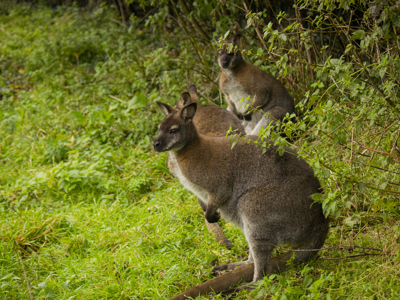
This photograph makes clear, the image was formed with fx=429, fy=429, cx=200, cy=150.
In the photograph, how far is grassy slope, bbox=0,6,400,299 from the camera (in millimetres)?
3861

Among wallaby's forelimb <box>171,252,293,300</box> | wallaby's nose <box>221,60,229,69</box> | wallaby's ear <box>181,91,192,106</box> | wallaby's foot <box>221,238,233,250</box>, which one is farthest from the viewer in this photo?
wallaby's nose <box>221,60,229,69</box>

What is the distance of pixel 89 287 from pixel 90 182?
7.21ft

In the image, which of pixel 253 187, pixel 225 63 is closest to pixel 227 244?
pixel 253 187

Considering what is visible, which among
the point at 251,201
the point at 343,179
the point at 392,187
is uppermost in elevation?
the point at 343,179

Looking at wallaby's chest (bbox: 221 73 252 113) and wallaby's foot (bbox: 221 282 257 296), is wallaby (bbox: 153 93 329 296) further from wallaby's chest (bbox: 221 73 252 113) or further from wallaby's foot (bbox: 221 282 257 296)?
wallaby's chest (bbox: 221 73 252 113)


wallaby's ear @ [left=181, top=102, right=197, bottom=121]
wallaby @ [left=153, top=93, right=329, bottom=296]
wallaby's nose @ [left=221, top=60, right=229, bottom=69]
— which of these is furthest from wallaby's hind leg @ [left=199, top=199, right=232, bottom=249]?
wallaby's nose @ [left=221, top=60, right=229, bottom=69]

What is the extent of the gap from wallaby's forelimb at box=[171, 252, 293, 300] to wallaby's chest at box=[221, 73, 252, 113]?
9.65 feet

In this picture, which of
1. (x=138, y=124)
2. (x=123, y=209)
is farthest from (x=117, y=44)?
(x=123, y=209)

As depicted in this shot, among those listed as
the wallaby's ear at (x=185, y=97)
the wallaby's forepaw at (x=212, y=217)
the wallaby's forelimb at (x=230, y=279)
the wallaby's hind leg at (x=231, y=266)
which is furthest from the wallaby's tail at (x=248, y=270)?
the wallaby's ear at (x=185, y=97)

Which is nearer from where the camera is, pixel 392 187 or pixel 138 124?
pixel 392 187

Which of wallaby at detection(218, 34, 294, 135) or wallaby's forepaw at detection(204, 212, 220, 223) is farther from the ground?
wallaby's forepaw at detection(204, 212, 220, 223)

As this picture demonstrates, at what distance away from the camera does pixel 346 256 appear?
366 cm

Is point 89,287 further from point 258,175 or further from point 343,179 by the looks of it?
point 343,179

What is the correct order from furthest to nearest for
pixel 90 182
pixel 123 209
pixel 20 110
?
pixel 20 110, pixel 90 182, pixel 123 209
